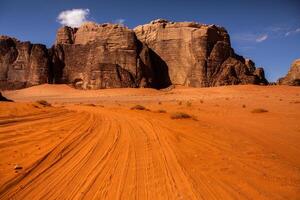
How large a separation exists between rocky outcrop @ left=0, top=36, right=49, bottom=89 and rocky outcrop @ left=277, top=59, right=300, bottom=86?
41.2 m

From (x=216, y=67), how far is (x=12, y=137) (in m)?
41.9

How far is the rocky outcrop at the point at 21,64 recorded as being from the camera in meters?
49.6

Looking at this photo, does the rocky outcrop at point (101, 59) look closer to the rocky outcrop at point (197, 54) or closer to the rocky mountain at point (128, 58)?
the rocky mountain at point (128, 58)

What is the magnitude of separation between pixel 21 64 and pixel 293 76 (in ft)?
155

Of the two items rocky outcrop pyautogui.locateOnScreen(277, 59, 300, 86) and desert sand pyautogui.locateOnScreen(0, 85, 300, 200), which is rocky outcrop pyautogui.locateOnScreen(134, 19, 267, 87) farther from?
desert sand pyautogui.locateOnScreen(0, 85, 300, 200)

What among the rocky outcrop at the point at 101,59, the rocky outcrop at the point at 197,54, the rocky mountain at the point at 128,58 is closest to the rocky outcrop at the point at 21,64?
the rocky mountain at the point at 128,58

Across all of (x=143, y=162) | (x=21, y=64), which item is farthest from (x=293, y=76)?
(x=143, y=162)

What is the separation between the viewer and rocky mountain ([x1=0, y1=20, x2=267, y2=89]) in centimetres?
4578

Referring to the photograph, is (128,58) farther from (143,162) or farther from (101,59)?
(143,162)

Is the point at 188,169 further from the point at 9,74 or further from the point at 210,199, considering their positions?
the point at 9,74

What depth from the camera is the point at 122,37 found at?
47.8 metres

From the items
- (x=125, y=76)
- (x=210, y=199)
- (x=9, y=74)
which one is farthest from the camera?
(x=9, y=74)

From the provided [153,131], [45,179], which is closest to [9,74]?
[153,131]

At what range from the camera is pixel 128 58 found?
46.5 meters
